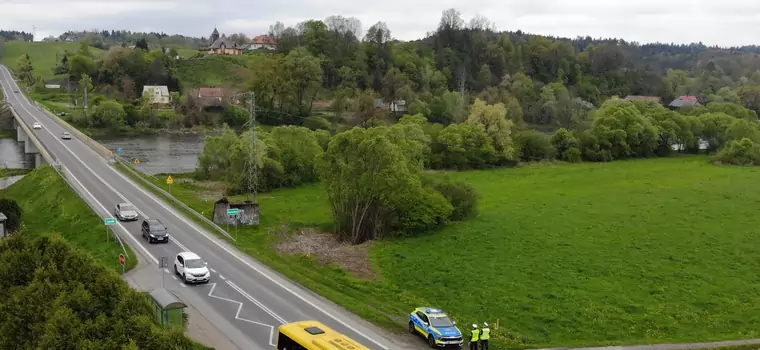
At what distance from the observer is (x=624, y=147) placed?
98062 millimetres

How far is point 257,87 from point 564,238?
316ft

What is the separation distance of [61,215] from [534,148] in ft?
213

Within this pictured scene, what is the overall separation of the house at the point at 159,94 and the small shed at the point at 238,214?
10183 cm

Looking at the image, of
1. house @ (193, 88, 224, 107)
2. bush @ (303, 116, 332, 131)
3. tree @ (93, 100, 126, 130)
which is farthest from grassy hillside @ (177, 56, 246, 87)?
bush @ (303, 116, 332, 131)

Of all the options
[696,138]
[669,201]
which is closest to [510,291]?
[669,201]

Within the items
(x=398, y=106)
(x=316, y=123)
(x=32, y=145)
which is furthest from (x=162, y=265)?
(x=398, y=106)

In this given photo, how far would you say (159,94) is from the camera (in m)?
147

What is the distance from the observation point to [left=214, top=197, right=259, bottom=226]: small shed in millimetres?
47469

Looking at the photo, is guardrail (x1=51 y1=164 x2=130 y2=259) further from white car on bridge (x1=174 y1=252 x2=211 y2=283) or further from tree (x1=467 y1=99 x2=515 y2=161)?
tree (x1=467 y1=99 x2=515 y2=161)

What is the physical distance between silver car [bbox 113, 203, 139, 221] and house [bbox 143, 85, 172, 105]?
99542 millimetres

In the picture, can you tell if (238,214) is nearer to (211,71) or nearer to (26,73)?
(211,71)

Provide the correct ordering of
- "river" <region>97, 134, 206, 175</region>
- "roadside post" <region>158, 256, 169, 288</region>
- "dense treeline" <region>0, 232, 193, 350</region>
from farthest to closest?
"river" <region>97, 134, 206, 175</region>
"roadside post" <region>158, 256, 169, 288</region>
"dense treeline" <region>0, 232, 193, 350</region>

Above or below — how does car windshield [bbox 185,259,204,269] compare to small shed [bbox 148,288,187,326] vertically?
below

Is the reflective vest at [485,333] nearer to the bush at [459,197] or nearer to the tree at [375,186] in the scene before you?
the tree at [375,186]
